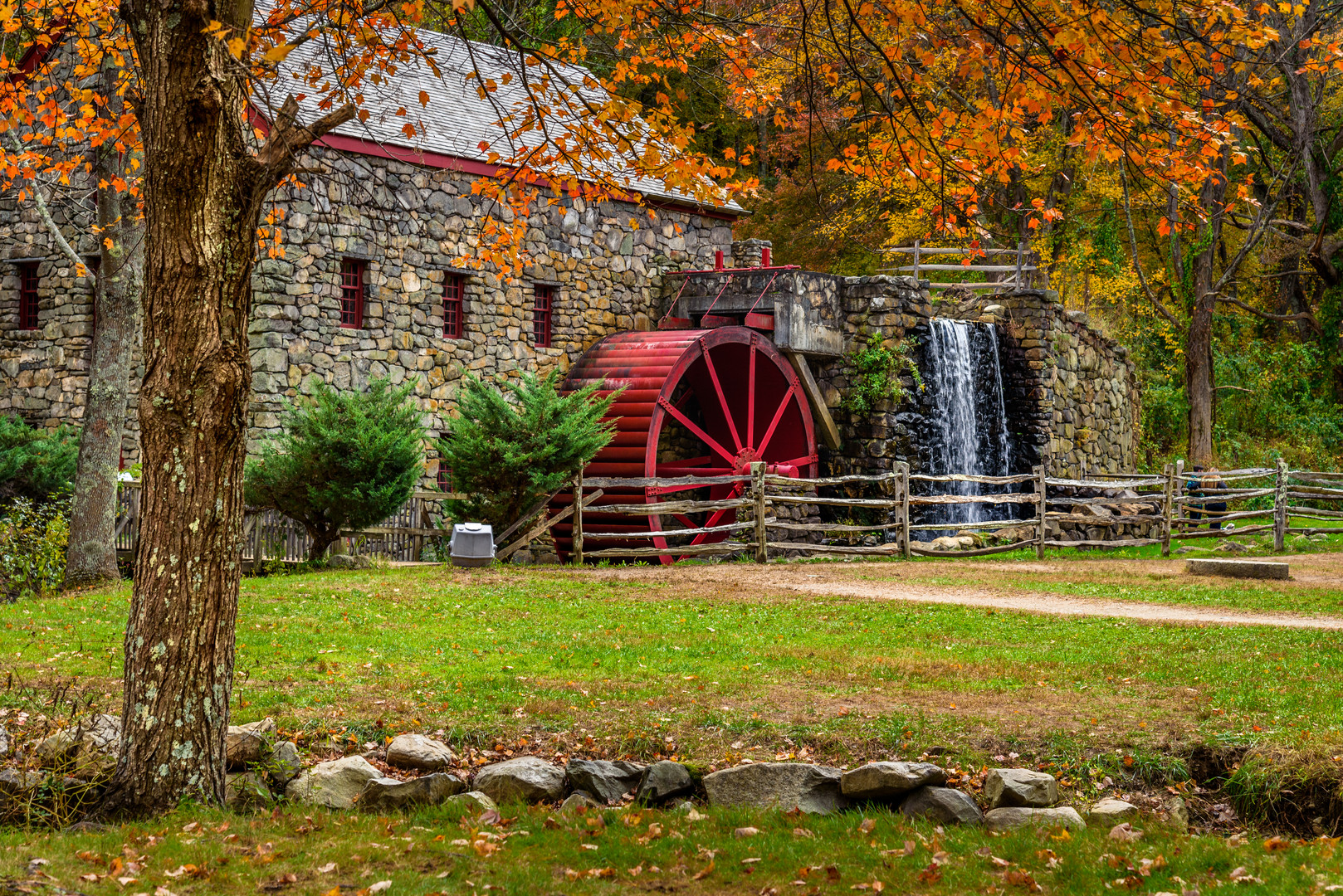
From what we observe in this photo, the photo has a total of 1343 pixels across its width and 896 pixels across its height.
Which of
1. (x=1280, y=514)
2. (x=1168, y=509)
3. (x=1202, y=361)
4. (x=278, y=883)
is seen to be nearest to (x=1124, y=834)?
(x=278, y=883)

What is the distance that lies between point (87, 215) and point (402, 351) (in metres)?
4.18

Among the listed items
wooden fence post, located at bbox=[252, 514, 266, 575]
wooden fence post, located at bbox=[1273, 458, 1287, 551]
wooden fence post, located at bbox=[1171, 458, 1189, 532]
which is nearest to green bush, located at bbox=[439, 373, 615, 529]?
wooden fence post, located at bbox=[252, 514, 266, 575]

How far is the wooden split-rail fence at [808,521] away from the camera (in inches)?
Result: 596

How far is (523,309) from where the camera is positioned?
17.9 meters

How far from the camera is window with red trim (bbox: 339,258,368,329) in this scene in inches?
622

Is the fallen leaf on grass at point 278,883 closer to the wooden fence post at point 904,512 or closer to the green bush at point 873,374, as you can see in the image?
the wooden fence post at point 904,512

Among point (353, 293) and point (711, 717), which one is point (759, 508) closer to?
point (353, 293)

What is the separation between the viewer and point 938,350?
20.7 meters

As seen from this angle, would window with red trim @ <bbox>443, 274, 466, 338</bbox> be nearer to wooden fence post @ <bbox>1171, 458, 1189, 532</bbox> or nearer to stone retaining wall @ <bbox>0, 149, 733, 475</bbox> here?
stone retaining wall @ <bbox>0, 149, 733, 475</bbox>

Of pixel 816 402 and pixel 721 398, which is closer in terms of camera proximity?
pixel 721 398

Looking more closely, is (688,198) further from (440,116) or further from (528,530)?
(528,530)

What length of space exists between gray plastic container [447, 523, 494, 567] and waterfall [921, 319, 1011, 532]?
8.54m

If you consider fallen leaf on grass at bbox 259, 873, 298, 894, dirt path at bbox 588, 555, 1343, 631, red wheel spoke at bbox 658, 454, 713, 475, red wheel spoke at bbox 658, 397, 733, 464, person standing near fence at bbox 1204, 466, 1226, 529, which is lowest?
fallen leaf on grass at bbox 259, 873, 298, 894

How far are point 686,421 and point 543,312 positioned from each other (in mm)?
2595
